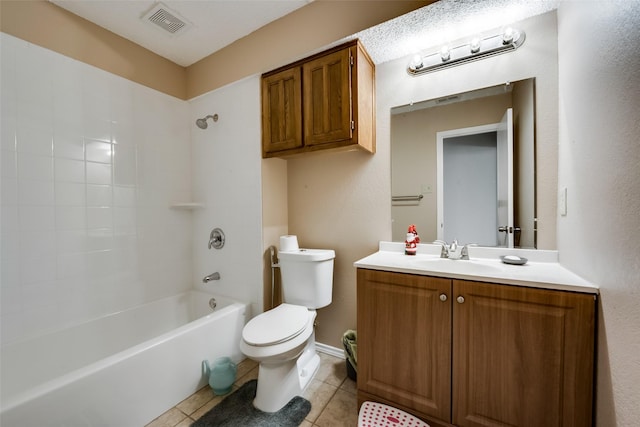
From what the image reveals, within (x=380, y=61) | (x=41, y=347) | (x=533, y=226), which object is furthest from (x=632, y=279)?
(x=41, y=347)

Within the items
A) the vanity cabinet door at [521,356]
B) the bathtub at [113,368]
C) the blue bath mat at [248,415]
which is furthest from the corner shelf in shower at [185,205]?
the vanity cabinet door at [521,356]

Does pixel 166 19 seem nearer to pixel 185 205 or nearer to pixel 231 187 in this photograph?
pixel 231 187

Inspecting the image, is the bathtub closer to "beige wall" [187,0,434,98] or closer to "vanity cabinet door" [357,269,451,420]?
"vanity cabinet door" [357,269,451,420]

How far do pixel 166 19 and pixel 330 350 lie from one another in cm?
274

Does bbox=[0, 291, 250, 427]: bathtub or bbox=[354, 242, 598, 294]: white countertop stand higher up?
bbox=[354, 242, 598, 294]: white countertop

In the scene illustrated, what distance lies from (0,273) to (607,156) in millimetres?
2860

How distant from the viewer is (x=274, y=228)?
2.04 meters

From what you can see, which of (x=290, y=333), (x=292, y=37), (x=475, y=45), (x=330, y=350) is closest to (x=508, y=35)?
(x=475, y=45)

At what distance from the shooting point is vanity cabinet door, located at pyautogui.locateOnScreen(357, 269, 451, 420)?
44.6 inches

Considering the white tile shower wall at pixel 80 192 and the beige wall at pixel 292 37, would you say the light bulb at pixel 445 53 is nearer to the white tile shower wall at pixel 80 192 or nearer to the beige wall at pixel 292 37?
the beige wall at pixel 292 37

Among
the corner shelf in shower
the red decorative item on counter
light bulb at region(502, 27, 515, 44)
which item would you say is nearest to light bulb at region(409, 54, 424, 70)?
light bulb at region(502, 27, 515, 44)

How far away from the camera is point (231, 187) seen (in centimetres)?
212

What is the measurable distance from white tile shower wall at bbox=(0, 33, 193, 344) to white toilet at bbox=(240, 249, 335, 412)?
1.19 meters

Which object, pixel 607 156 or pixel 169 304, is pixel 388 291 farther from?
pixel 169 304
